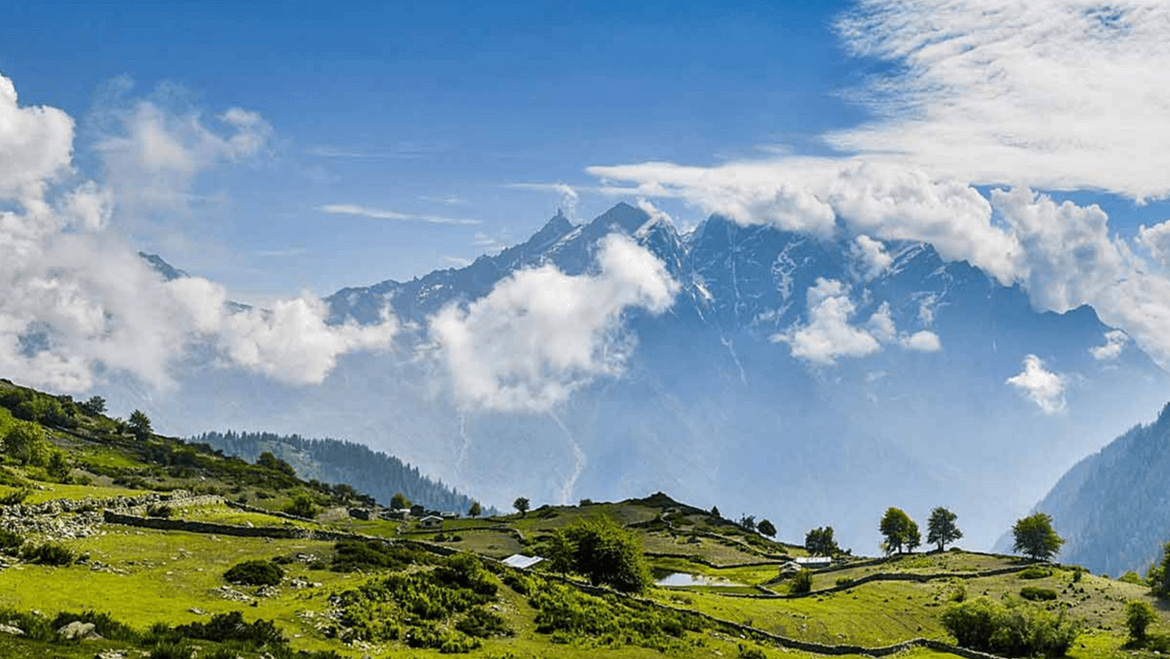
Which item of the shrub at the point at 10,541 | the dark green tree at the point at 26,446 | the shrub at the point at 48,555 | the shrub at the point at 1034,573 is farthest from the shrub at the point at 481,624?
the dark green tree at the point at 26,446

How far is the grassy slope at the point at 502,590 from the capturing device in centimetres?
3897

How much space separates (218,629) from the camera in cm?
3491

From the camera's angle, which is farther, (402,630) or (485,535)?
(485,535)

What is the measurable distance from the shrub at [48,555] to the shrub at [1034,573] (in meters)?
98.2

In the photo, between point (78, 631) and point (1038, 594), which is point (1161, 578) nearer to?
point (1038, 594)

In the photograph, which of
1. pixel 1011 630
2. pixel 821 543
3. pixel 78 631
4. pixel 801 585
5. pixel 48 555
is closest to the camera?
pixel 78 631

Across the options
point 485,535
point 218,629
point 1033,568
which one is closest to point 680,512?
point 485,535

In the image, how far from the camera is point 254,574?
4791 centimetres

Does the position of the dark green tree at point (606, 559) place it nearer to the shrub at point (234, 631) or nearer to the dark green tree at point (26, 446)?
the shrub at point (234, 631)

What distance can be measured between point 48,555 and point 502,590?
85.4 feet

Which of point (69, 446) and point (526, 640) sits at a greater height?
point (69, 446)

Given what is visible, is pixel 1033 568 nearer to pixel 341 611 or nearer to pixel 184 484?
pixel 341 611

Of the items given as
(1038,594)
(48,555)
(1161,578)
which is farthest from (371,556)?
(1161,578)

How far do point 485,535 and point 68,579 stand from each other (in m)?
107
